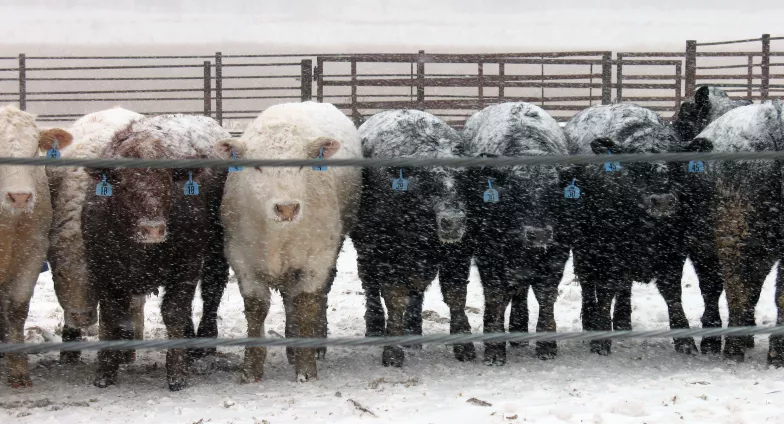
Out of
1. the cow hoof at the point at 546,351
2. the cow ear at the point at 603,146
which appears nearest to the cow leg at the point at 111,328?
the cow hoof at the point at 546,351

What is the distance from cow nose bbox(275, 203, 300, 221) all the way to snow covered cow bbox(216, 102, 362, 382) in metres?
0.19

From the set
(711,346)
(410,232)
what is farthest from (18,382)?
(711,346)

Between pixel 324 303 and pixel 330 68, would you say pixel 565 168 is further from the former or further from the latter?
pixel 330 68

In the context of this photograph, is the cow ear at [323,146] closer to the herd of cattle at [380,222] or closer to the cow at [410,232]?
the herd of cattle at [380,222]

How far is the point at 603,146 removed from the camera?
6.30m

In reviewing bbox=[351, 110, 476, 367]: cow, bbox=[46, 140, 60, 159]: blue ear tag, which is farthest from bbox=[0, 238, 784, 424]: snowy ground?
bbox=[46, 140, 60, 159]: blue ear tag

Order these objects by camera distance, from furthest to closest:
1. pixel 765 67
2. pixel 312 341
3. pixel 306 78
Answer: pixel 765 67, pixel 306 78, pixel 312 341

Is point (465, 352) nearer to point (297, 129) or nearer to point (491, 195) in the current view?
point (491, 195)

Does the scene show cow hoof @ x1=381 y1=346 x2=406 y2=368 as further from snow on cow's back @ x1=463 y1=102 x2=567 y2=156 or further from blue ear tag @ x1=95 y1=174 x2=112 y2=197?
blue ear tag @ x1=95 y1=174 x2=112 y2=197

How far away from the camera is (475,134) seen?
704 cm

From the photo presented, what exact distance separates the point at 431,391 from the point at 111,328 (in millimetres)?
1989

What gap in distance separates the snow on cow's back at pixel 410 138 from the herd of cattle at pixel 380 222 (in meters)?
0.02

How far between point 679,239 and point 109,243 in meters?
3.73

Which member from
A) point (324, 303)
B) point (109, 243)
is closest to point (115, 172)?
point (109, 243)
